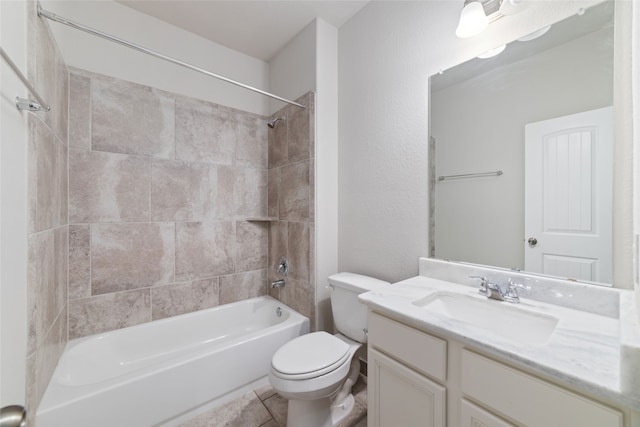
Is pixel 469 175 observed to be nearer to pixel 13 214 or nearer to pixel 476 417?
pixel 476 417

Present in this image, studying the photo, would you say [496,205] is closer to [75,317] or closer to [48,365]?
[48,365]

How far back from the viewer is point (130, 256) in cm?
175

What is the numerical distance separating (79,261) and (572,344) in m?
2.43

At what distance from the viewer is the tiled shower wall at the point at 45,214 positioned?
95 centimetres

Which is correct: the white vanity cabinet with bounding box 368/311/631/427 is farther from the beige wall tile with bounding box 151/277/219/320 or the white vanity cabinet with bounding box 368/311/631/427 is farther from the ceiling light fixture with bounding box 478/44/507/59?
the beige wall tile with bounding box 151/277/219/320

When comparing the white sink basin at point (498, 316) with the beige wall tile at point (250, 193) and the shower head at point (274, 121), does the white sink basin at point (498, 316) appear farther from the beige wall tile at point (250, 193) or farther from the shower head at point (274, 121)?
the shower head at point (274, 121)

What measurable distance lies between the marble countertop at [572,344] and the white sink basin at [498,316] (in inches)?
0.7

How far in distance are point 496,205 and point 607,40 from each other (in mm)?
698

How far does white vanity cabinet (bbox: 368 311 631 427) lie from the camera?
58 centimetres

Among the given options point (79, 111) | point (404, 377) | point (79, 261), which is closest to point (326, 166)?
point (404, 377)

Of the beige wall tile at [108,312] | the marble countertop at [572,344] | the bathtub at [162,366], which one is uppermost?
the marble countertop at [572,344]

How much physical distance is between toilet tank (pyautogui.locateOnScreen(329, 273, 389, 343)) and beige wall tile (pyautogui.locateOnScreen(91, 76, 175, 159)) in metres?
1.62

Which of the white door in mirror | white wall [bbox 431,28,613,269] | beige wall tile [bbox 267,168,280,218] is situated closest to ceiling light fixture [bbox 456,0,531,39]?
white wall [bbox 431,28,613,269]

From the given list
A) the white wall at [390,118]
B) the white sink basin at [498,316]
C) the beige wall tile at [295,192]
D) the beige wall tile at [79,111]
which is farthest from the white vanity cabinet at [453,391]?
the beige wall tile at [79,111]
